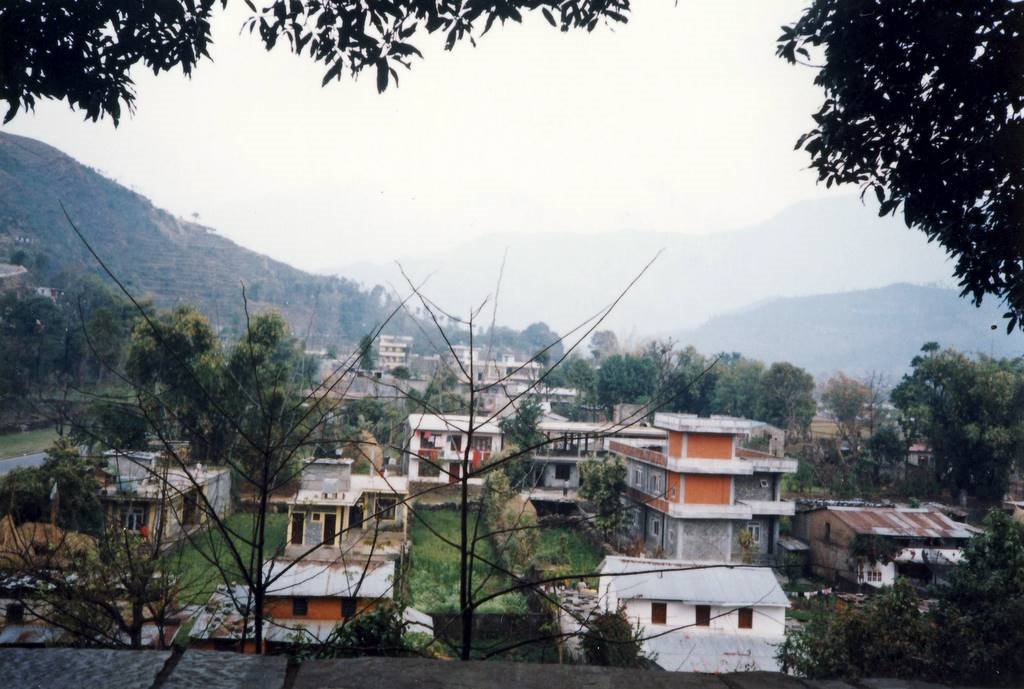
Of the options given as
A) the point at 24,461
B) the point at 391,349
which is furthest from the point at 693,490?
the point at 391,349

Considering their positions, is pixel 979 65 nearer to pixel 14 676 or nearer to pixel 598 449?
pixel 14 676

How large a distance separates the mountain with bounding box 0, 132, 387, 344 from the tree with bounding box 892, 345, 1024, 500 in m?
4.18

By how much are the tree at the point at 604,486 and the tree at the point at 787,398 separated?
8.41 m

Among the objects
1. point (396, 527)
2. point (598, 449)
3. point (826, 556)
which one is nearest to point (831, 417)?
point (826, 556)

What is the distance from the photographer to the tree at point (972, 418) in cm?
448

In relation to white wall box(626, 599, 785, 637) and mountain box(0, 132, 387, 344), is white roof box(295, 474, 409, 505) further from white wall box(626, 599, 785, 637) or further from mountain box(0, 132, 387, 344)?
white wall box(626, 599, 785, 637)

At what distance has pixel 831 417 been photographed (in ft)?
52.2

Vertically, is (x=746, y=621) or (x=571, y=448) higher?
(x=571, y=448)

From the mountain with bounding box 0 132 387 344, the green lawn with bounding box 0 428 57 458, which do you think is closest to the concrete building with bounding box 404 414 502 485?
the mountain with bounding box 0 132 387 344

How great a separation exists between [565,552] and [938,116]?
17.6 ft

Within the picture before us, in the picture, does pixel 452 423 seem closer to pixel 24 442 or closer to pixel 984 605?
pixel 24 442

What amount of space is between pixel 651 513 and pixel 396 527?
13.8 feet

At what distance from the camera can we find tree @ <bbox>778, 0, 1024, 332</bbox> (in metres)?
1.80

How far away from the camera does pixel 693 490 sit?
915 centimetres
